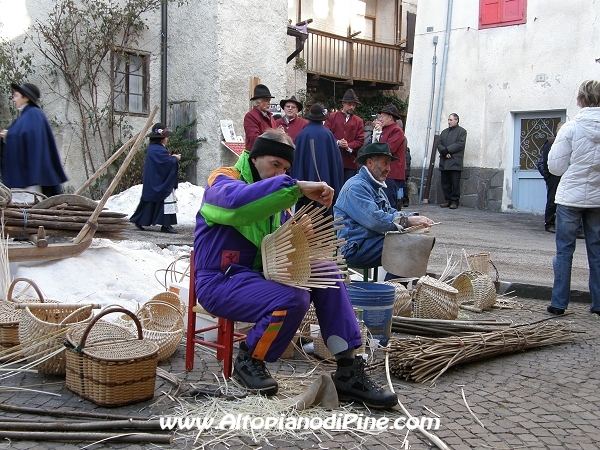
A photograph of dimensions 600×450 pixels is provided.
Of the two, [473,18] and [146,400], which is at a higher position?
[473,18]

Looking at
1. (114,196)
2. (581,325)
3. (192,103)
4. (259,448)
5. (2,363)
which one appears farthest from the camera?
(192,103)

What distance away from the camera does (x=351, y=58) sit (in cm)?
2102

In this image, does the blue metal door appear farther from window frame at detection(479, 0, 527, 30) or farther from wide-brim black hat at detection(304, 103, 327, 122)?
wide-brim black hat at detection(304, 103, 327, 122)

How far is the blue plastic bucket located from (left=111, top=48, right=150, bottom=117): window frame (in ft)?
35.3

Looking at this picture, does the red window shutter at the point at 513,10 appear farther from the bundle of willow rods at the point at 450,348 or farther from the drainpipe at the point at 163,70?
the bundle of willow rods at the point at 450,348

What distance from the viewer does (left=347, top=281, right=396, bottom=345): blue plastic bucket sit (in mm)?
4688

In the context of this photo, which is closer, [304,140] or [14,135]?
[14,135]

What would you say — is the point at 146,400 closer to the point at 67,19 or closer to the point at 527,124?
the point at 67,19

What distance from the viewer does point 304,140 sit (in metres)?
8.30

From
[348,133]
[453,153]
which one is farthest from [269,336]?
[453,153]

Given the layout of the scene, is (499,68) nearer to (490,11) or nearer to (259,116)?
(490,11)

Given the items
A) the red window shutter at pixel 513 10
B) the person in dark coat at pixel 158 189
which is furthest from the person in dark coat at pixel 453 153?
the person in dark coat at pixel 158 189

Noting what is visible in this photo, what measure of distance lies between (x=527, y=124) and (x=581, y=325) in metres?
10.9

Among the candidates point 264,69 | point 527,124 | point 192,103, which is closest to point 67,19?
point 192,103
